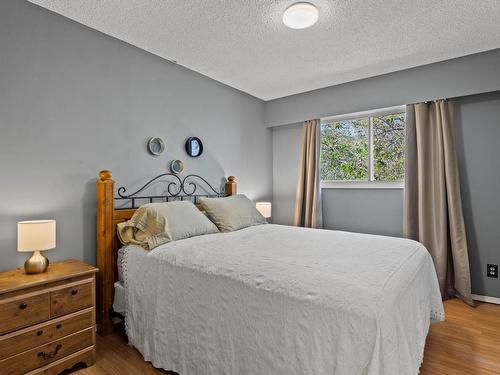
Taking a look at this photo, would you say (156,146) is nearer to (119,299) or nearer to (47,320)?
(119,299)

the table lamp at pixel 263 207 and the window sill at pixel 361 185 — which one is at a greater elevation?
the window sill at pixel 361 185

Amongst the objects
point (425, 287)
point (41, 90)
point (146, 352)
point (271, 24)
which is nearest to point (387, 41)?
point (271, 24)

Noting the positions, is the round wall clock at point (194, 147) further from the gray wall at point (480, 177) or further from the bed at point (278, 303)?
the gray wall at point (480, 177)

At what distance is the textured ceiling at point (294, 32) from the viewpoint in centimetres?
212

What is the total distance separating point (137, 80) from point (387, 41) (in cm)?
239

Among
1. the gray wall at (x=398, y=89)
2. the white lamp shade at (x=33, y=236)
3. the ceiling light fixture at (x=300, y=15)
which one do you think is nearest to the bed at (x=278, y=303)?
the white lamp shade at (x=33, y=236)

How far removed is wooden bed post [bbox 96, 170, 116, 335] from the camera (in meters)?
2.29

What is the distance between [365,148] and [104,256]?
10.8 ft

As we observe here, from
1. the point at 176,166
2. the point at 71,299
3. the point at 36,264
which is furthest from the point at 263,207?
the point at 36,264

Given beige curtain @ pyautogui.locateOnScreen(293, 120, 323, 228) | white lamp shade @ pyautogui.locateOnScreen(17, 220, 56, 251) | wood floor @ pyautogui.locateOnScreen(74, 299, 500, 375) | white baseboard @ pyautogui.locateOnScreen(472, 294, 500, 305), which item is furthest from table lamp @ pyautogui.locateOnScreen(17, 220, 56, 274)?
white baseboard @ pyautogui.locateOnScreen(472, 294, 500, 305)

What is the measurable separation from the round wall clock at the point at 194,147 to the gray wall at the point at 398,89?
153 centimetres

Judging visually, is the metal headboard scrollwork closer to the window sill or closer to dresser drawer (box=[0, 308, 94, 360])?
dresser drawer (box=[0, 308, 94, 360])

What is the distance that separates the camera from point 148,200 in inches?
112

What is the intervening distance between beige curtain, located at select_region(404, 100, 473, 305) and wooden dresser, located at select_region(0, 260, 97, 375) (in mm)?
3246
